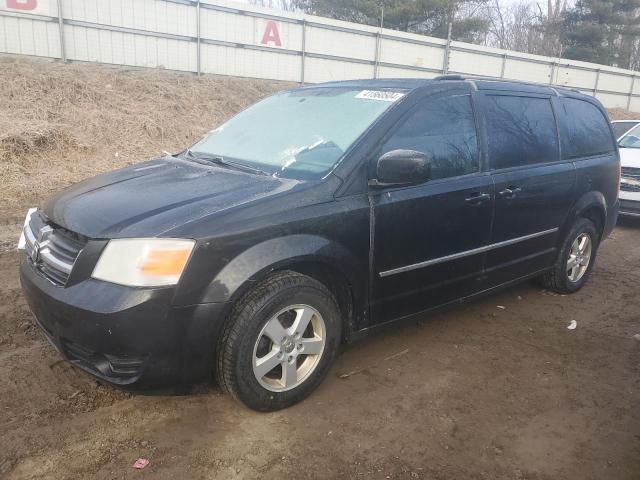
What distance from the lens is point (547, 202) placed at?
4344 millimetres

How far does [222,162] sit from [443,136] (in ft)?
4.83

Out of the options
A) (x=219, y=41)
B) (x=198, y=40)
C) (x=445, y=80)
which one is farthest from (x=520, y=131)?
(x=219, y=41)

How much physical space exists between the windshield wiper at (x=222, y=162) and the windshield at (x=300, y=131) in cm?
3

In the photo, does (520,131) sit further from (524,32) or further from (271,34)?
(524,32)

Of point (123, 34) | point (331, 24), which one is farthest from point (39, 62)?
point (331, 24)

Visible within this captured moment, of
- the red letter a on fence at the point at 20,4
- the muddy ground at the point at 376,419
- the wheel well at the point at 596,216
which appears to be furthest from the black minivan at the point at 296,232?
the red letter a on fence at the point at 20,4

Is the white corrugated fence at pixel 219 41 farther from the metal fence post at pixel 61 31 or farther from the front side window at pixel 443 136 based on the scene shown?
the front side window at pixel 443 136

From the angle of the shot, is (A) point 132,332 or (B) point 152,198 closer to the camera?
(A) point 132,332

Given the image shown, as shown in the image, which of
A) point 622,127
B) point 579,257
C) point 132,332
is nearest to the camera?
point 132,332

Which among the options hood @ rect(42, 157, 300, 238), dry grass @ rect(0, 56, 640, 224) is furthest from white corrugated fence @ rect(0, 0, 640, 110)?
hood @ rect(42, 157, 300, 238)

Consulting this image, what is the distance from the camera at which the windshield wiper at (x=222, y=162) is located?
10.8 ft

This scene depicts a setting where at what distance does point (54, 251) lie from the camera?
2.80m

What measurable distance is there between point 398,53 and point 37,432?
17.5 m

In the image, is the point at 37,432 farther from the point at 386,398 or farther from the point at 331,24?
the point at 331,24
